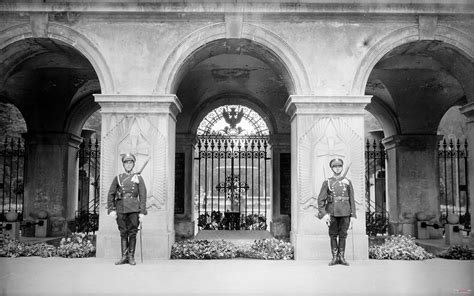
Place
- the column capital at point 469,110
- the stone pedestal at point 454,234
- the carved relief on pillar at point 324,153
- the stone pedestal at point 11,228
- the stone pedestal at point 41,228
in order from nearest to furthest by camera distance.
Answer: the carved relief on pillar at point 324,153
the column capital at point 469,110
the stone pedestal at point 11,228
the stone pedestal at point 454,234
the stone pedestal at point 41,228

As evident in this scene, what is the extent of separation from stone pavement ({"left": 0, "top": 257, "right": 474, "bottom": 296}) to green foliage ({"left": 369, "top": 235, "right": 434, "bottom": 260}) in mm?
283

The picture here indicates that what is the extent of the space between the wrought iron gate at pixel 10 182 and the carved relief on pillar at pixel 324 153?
378 inches

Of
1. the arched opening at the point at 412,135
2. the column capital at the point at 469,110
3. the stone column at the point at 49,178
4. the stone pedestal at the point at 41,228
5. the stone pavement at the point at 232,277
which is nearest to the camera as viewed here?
the stone pavement at the point at 232,277

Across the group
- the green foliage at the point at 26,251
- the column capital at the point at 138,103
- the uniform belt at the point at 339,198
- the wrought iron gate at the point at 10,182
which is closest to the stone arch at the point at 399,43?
the uniform belt at the point at 339,198

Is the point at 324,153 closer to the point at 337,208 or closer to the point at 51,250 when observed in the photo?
the point at 337,208

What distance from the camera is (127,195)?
318 inches

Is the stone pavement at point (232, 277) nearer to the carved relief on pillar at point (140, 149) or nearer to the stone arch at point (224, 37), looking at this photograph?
the carved relief on pillar at point (140, 149)

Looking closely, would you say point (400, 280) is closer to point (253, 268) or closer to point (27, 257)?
point (253, 268)

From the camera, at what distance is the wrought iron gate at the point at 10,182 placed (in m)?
14.9

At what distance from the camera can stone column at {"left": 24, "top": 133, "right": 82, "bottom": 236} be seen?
14156mm

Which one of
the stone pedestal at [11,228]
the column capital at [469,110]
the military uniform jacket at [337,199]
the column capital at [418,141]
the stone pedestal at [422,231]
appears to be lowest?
the stone pedestal at [422,231]

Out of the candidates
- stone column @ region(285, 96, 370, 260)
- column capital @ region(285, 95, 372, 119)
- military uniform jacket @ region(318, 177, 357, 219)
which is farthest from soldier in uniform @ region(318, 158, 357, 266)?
column capital @ region(285, 95, 372, 119)

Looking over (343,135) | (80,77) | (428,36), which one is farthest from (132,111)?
(428,36)

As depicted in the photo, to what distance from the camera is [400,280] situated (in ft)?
22.3
